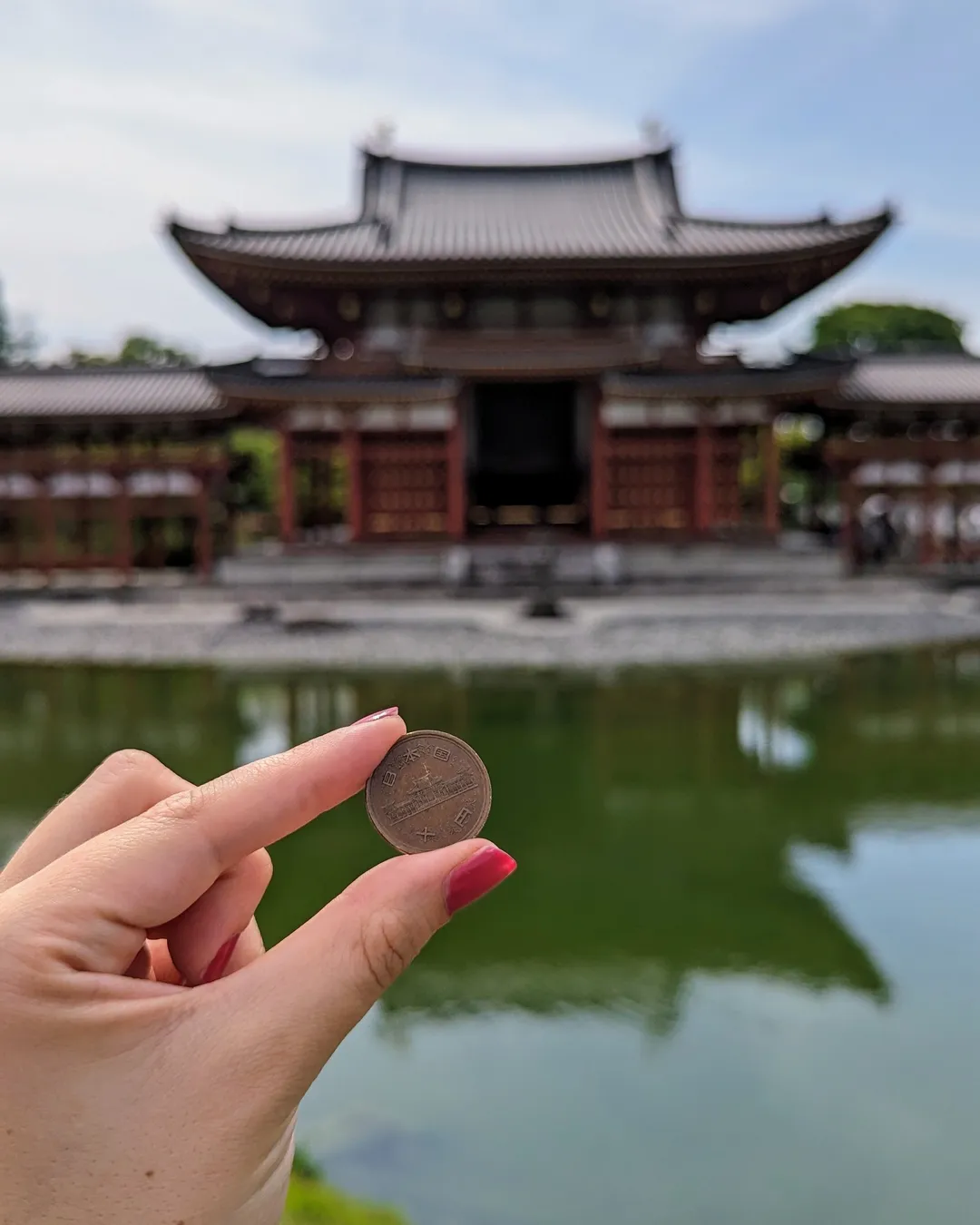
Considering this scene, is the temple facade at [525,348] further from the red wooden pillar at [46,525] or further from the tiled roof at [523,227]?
the red wooden pillar at [46,525]

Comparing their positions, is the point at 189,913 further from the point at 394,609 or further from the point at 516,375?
the point at 516,375

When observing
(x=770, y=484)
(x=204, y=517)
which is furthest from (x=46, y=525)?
(x=770, y=484)

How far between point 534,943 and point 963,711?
5.81 metres

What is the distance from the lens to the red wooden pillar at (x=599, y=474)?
18500 millimetres

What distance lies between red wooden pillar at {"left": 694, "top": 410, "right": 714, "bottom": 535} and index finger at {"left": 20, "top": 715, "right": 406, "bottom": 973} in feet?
59.7

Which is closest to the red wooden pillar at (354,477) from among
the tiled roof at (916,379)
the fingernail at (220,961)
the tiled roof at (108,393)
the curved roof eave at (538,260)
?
the tiled roof at (108,393)

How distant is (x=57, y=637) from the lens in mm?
12539

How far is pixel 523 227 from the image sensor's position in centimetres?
2025

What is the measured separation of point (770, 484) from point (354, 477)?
9.18 metres

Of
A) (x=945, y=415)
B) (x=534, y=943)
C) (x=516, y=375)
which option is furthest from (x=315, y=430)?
(x=534, y=943)

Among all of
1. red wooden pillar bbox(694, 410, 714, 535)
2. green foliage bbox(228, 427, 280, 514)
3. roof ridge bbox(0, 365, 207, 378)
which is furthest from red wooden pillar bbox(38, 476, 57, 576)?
red wooden pillar bbox(694, 410, 714, 535)

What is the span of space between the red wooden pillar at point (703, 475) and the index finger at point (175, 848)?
1818 centimetres

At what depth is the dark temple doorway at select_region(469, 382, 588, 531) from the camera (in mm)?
21406

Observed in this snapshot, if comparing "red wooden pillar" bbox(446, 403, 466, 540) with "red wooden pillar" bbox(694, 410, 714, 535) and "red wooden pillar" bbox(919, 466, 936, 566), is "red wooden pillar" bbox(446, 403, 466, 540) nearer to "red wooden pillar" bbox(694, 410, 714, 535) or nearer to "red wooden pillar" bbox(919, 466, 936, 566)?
"red wooden pillar" bbox(694, 410, 714, 535)
